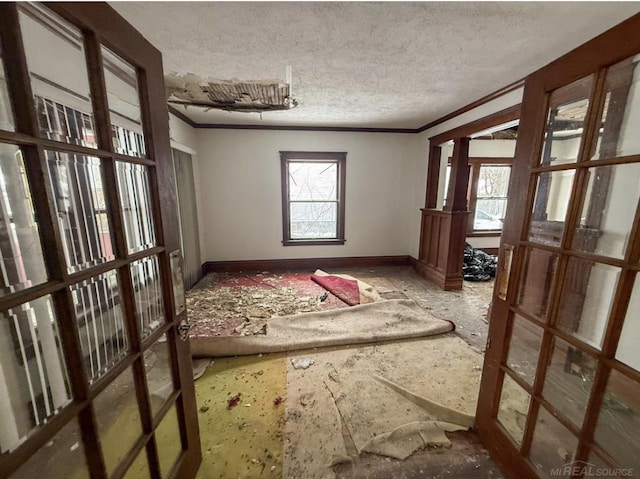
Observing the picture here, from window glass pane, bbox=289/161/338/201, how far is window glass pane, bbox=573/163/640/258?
3.54 meters

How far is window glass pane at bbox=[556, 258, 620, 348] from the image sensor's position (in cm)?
90

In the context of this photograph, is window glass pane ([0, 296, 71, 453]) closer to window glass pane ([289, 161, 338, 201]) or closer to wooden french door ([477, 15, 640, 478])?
wooden french door ([477, 15, 640, 478])

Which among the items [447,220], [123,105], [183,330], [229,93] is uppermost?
[229,93]

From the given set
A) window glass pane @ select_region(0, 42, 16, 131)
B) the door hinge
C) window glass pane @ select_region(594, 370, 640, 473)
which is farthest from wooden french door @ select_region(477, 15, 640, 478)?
window glass pane @ select_region(0, 42, 16, 131)

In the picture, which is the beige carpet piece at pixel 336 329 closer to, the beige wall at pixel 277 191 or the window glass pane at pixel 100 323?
the window glass pane at pixel 100 323

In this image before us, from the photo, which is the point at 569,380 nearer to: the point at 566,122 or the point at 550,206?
the point at 550,206

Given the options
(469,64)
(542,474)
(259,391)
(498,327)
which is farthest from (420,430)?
(469,64)

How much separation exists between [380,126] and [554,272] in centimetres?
359

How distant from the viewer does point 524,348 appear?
1195 mm

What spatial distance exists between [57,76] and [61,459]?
969 millimetres

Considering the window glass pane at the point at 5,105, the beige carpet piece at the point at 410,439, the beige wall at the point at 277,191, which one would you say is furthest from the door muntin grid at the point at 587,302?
the beige wall at the point at 277,191

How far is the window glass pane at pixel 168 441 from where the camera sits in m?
0.99

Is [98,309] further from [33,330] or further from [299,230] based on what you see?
[299,230]

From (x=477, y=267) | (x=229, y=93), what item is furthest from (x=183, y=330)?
(x=477, y=267)
